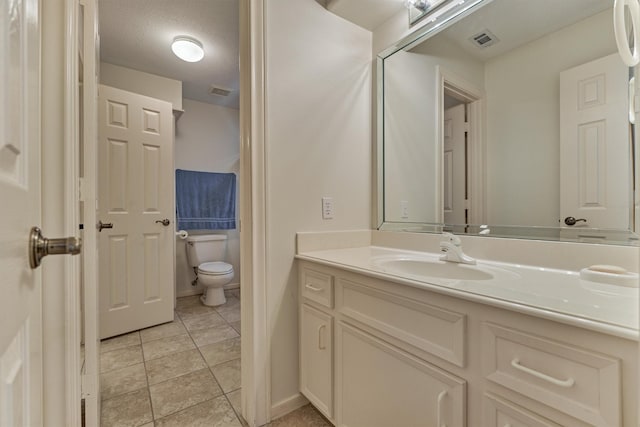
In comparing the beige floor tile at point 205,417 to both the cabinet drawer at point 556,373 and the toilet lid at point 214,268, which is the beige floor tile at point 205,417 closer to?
the cabinet drawer at point 556,373

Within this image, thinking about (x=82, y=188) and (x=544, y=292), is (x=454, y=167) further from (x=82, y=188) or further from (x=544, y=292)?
(x=82, y=188)

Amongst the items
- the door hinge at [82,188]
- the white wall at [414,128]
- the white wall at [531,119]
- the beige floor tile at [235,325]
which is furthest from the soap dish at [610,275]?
the beige floor tile at [235,325]

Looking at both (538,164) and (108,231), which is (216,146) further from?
(538,164)

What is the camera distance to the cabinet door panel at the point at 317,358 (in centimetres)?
122

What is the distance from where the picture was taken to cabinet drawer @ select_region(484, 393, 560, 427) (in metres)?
0.63

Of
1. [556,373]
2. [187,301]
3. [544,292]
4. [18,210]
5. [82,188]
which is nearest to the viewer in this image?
[18,210]

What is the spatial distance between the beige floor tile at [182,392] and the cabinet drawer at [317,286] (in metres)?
0.82

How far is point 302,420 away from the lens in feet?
4.44

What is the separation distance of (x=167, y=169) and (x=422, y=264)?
230 centimetres

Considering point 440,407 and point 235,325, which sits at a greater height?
point 440,407

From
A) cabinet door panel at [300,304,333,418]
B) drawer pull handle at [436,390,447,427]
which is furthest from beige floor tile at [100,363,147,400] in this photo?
drawer pull handle at [436,390,447,427]

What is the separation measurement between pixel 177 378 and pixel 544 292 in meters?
1.89

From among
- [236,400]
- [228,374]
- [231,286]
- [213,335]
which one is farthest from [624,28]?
[231,286]

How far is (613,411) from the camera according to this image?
533mm
